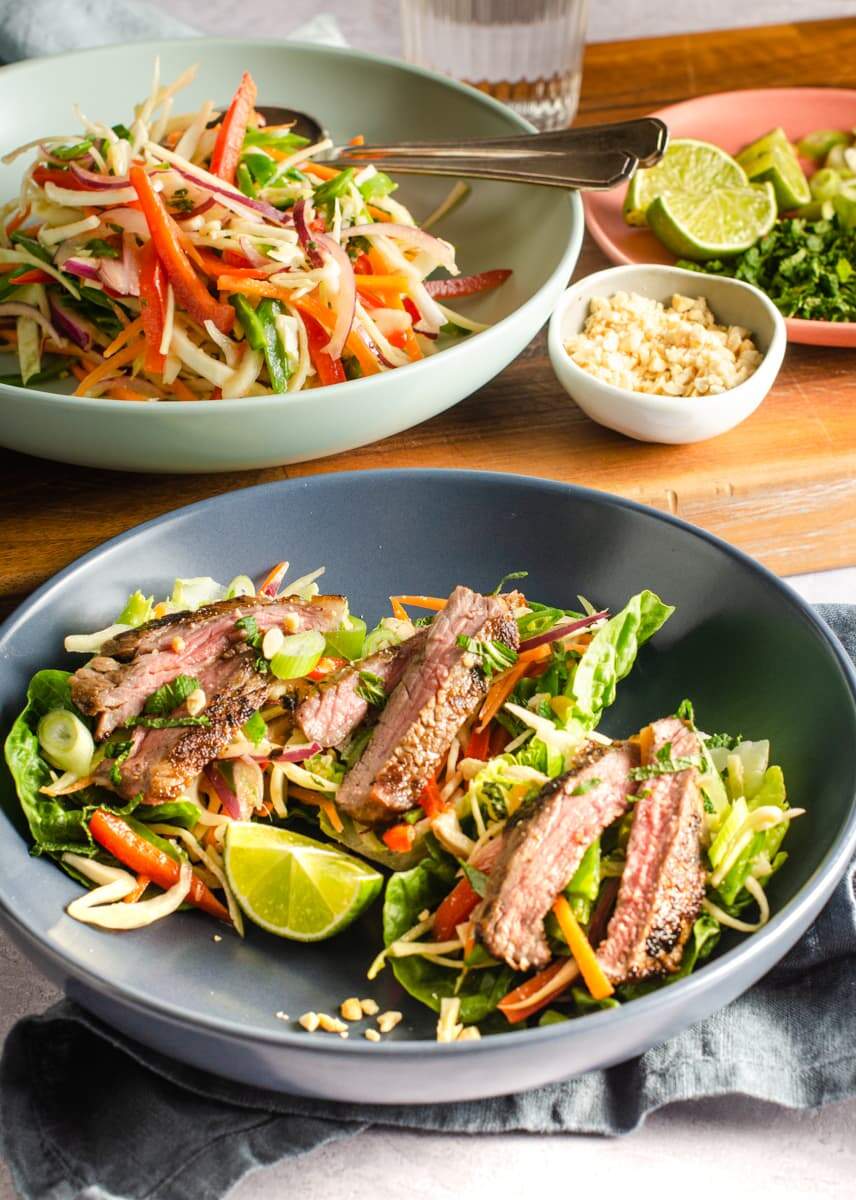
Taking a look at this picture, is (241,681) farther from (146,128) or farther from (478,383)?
(146,128)

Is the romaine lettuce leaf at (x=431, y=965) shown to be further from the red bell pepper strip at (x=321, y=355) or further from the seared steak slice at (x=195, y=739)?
the red bell pepper strip at (x=321, y=355)

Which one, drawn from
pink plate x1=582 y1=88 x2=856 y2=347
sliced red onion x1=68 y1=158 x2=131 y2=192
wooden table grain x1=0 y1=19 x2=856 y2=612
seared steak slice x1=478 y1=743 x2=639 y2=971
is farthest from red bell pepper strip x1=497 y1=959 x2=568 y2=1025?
pink plate x1=582 y1=88 x2=856 y2=347

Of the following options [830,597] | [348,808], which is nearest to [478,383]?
[830,597]

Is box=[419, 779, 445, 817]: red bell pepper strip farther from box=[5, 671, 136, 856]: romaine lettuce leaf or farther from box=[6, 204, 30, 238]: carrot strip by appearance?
box=[6, 204, 30, 238]: carrot strip

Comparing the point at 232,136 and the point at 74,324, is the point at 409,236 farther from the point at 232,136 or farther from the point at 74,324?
the point at 74,324

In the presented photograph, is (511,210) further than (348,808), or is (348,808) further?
(511,210)

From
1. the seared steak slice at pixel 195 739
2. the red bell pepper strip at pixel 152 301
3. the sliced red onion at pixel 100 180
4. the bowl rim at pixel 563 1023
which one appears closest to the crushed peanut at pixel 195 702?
the seared steak slice at pixel 195 739
